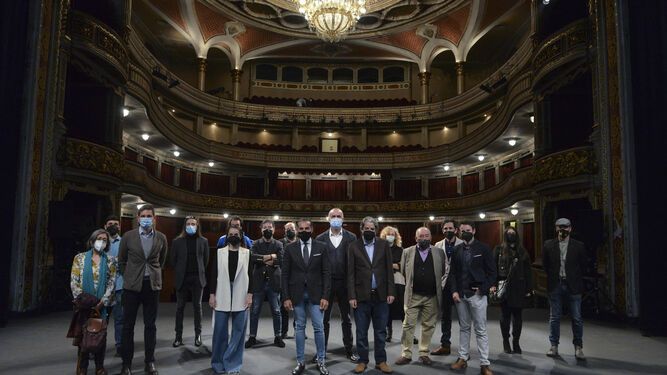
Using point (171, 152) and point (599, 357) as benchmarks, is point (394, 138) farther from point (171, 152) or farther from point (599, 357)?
point (599, 357)

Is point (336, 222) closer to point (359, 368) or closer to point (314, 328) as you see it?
point (314, 328)

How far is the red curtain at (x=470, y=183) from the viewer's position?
2492 centimetres

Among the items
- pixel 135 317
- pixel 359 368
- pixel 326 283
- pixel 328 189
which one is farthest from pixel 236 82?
pixel 359 368

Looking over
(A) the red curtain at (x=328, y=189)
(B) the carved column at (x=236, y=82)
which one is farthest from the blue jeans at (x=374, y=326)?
(B) the carved column at (x=236, y=82)

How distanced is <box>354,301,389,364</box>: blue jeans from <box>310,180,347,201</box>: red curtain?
73.0 feet

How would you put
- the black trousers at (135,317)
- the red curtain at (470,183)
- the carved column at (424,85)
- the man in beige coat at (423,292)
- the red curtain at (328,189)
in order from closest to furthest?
the black trousers at (135,317) → the man in beige coat at (423,292) → the red curtain at (470,183) → the red curtain at (328,189) → the carved column at (424,85)

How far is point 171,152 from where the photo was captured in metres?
23.1

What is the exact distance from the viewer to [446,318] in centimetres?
658

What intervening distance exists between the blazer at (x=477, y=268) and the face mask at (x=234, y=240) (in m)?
2.73

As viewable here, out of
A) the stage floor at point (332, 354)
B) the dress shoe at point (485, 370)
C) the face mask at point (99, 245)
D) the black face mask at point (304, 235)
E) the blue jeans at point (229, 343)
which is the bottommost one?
the stage floor at point (332, 354)

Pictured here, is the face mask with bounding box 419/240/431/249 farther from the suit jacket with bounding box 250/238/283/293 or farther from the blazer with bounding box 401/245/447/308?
the suit jacket with bounding box 250/238/283/293

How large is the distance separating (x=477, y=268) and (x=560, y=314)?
1.55 metres

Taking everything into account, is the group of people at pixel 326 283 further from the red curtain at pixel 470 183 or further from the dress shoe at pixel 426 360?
the red curtain at pixel 470 183

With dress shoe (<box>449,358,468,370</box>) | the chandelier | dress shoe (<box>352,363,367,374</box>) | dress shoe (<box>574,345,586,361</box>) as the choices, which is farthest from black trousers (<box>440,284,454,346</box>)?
the chandelier
